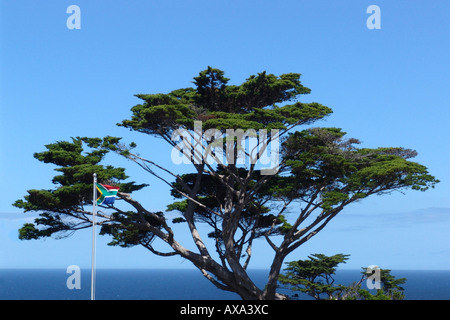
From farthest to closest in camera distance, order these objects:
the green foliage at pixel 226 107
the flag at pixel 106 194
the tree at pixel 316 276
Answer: the tree at pixel 316 276 → the green foliage at pixel 226 107 → the flag at pixel 106 194

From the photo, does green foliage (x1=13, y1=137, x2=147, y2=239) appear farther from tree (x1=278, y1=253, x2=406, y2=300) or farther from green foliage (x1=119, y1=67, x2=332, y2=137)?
tree (x1=278, y1=253, x2=406, y2=300)

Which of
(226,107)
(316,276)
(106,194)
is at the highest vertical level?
(226,107)

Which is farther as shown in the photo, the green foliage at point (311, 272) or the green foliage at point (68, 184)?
the green foliage at point (311, 272)

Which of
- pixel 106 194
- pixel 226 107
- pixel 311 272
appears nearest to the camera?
pixel 106 194

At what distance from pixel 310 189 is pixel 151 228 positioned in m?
6.75

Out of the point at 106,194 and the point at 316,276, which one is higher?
the point at 106,194

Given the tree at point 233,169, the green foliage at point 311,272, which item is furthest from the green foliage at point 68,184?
the green foliage at point 311,272

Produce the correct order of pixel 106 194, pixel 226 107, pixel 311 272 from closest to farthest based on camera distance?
pixel 106 194 → pixel 226 107 → pixel 311 272

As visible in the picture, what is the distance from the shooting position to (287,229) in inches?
1022

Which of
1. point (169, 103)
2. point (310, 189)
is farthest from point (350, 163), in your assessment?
point (169, 103)

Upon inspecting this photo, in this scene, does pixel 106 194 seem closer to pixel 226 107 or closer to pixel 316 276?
pixel 226 107

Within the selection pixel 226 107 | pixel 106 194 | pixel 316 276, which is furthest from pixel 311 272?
pixel 106 194

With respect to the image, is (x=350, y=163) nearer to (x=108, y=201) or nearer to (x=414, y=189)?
(x=414, y=189)

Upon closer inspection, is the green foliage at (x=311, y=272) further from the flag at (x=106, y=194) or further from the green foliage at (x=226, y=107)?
the flag at (x=106, y=194)
